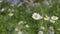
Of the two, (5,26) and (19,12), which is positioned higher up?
(19,12)

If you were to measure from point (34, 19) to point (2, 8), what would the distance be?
0.50m

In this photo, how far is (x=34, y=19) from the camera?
2443 mm

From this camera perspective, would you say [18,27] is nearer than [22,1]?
Yes

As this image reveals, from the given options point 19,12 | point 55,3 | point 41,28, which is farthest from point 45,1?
point 41,28

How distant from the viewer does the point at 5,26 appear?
2332mm

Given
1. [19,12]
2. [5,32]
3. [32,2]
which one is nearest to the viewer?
[5,32]

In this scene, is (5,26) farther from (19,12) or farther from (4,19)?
(19,12)

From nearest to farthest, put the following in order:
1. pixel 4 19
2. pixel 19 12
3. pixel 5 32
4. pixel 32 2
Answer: pixel 5 32, pixel 4 19, pixel 19 12, pixel 32 2

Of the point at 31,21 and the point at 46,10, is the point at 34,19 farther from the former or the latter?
the point at 46,10

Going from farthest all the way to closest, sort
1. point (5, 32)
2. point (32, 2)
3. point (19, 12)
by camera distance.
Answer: point (32, 2) → point (19, 12) → point (5, 32)

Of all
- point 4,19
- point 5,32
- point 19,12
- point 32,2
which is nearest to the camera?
point 5,32

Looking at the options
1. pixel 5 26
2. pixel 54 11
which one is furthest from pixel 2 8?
pixel 54 11

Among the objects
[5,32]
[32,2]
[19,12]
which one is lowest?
[5,32]

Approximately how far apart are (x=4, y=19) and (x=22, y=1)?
0.49 meters
